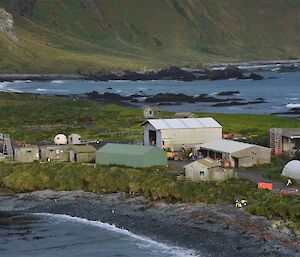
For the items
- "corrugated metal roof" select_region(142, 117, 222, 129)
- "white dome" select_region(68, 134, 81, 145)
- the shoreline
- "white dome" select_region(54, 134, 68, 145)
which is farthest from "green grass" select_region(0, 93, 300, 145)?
the shoreline

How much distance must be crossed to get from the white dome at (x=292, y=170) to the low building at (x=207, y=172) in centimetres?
367

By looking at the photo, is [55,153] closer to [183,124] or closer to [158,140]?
[158,140]

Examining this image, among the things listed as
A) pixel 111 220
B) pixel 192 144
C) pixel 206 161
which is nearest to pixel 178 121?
pixel 192 144

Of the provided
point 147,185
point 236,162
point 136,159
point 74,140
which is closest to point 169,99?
point 74,140

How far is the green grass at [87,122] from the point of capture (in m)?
78.1

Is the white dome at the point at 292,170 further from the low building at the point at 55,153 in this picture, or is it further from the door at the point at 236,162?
the low building at the point at 55,153

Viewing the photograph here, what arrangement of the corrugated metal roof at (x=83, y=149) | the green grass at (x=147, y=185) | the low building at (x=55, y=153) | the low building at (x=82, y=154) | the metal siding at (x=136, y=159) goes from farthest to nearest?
the low building at (x=55, y=153) → the corrugated metal roof at (x=83, y=149) → the low building at (x=82, y=154) → the metal siding at (x=136, y=159) → the green grass at (x=147, y=185)

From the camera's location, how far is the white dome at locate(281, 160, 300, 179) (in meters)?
52.2

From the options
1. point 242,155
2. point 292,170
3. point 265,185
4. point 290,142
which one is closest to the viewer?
point 265,185

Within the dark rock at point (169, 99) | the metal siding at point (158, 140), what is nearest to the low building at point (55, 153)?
the metal siding at point (158, 140)

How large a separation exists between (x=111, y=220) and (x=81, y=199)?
198 inches

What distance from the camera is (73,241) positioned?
146ft

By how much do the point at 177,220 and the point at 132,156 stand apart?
12572mm

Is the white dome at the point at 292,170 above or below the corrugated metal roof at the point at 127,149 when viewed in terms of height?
below
